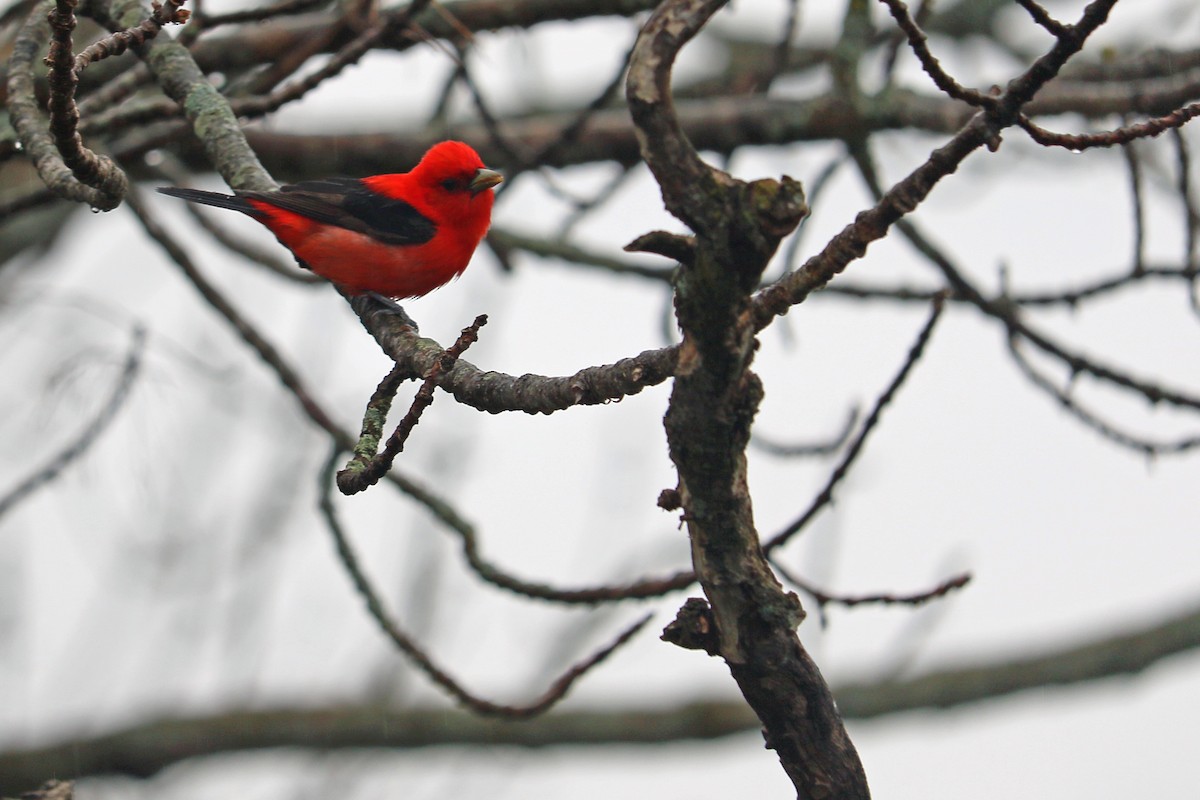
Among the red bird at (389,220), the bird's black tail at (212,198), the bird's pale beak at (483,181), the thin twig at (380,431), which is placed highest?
the bird's pale beak at (483,181)

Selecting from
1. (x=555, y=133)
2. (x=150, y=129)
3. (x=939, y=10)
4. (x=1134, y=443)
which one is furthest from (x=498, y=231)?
(x=939, y=10)

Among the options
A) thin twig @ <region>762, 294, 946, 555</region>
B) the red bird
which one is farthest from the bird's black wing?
thin twig @ <region>762, 294, 946, 555</region>

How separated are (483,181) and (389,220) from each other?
45cm

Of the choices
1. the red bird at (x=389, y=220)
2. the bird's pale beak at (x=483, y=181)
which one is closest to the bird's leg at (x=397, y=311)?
the red bird at (x=389, y=220)

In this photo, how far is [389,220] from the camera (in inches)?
206

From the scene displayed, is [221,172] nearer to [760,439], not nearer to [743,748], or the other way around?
[760,439]

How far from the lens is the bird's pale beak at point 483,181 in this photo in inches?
211

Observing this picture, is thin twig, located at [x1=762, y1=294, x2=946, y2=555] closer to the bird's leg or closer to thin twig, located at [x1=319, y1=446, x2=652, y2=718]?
thin twig, located at [x1=319, y1=446, x2=652, y2=718]

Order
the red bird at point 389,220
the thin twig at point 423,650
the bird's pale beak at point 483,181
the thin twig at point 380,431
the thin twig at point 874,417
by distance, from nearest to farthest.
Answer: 1. the thin twig at point 380,431
2. the thin twig at point 874,417
3. the thin twig at point 423,650
4. the red bird at point 389,220
5. the bird's pale beak at point 483,181

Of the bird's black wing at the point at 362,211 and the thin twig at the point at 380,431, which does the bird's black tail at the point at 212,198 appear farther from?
the thin twig at the point at 380,431

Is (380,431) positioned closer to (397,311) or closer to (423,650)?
(397,311)

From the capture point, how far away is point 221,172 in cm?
364

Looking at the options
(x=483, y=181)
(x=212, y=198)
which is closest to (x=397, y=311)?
(x=212, y=198)

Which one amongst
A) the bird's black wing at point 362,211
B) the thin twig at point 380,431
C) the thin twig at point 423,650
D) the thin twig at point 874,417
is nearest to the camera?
the thin twig at point 380,431
